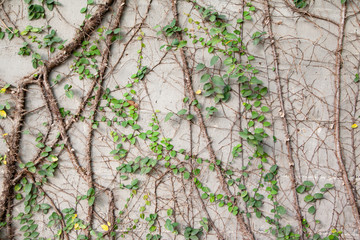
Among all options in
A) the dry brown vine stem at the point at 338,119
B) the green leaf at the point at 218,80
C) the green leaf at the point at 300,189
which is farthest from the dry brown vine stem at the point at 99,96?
the dry brown vine stem at the point at 338,119

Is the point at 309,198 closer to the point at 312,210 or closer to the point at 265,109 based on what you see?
the point at 312,210

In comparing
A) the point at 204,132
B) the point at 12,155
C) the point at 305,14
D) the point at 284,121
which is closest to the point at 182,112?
the point at 204,132

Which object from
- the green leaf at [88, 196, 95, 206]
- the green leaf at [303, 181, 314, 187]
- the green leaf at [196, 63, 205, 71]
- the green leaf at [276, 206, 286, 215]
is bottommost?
the green leaf at [276, 206, 286, 215]

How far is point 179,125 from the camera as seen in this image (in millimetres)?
2281

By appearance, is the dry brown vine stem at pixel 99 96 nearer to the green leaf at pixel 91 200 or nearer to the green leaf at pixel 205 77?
the green leaf at pixel 91 200

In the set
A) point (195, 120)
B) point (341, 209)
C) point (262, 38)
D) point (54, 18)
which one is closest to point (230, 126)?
point (195, 120)

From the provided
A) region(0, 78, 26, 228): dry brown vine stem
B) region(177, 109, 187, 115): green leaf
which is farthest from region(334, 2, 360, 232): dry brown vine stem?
region(0, 78, 26, 228): dry brown vine stem

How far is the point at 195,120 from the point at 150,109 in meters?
0.35

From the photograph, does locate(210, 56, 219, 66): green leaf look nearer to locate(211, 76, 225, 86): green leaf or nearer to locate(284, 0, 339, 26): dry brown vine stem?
locate(211, 76, 225, 86): green leaf

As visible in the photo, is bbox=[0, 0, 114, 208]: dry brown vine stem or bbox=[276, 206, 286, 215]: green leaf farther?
bbox=[0, 0, 114, 208]: dry brown vine stem

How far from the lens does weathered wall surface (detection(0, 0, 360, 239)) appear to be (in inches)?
87.8

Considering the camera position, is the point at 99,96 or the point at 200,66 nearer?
the point at 200,66

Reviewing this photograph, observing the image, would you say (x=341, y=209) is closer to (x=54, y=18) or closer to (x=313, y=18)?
(x=313, y=18)

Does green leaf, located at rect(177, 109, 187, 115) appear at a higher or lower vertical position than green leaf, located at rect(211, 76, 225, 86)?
lower
